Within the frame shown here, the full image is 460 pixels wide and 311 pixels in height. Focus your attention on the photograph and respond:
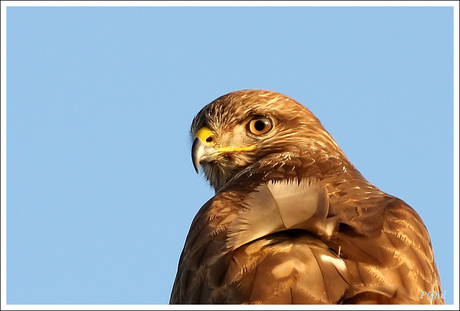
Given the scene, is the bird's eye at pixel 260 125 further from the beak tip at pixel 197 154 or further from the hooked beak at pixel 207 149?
the beak tip at pixel 197 154

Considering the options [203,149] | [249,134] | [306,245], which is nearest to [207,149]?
[203,149]

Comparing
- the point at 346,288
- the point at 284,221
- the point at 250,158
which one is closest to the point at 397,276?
the point at 346,288

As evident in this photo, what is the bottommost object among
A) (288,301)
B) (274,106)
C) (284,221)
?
(288,301)

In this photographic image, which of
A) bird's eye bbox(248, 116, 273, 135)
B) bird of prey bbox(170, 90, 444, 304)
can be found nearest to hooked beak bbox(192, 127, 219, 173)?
bird's eye bbox(248, 116, 273, 135)

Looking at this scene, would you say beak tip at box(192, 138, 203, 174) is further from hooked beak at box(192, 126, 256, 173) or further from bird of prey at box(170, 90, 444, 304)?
bird of prey at box(170, 90, 444, 304)

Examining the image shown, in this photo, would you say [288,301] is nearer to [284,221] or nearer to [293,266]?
[293,266]

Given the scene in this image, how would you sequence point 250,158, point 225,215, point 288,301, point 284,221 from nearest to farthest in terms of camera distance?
point 288,301 < point 284,221 < point 225,215 < point 250,158

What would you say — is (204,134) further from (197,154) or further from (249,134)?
(249,134)

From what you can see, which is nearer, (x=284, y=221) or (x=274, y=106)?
(x=284, y=221)
